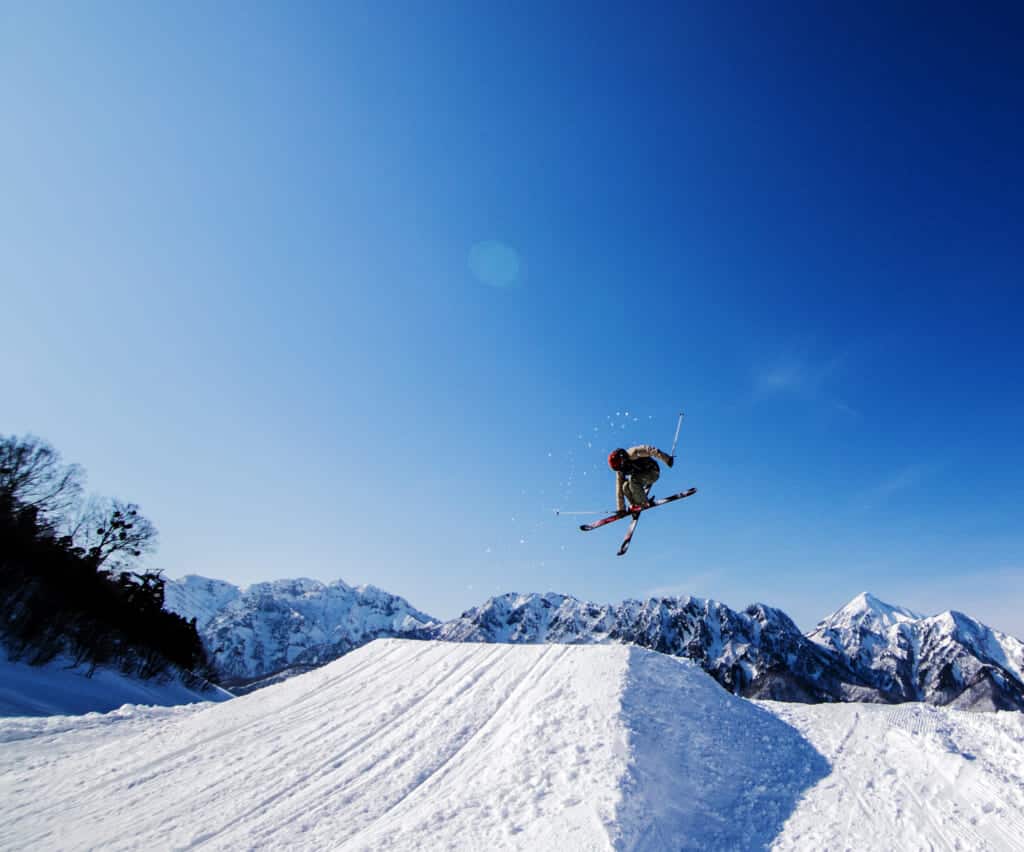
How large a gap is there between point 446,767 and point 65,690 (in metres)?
22.5

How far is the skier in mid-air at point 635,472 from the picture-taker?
13.2 metres

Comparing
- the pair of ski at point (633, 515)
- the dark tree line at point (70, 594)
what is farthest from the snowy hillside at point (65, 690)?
the pair of ski at point (633, 515)

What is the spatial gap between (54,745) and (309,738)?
22.8ft

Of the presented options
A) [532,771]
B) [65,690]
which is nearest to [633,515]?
[532,771]

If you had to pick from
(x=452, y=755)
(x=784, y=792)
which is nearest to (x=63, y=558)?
(x=452, y=755)

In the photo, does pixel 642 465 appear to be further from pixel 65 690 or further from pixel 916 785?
pixel 65 690

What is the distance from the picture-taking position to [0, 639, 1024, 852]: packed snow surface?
7885 mm

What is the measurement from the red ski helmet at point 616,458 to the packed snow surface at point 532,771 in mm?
5785

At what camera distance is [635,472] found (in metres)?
13.7

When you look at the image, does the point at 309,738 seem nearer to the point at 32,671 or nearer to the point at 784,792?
the point at 784,792

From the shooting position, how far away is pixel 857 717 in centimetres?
1271

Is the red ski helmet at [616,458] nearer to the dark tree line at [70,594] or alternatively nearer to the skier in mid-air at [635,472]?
the skier in mid-air at [635,472]

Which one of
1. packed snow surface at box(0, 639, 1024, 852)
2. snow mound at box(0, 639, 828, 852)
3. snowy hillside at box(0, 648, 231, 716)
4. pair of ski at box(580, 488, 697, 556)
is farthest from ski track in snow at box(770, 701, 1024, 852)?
snowy hillside at box(0, 648, 231, 716)

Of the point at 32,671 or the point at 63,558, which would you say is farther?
the point at 63,558
